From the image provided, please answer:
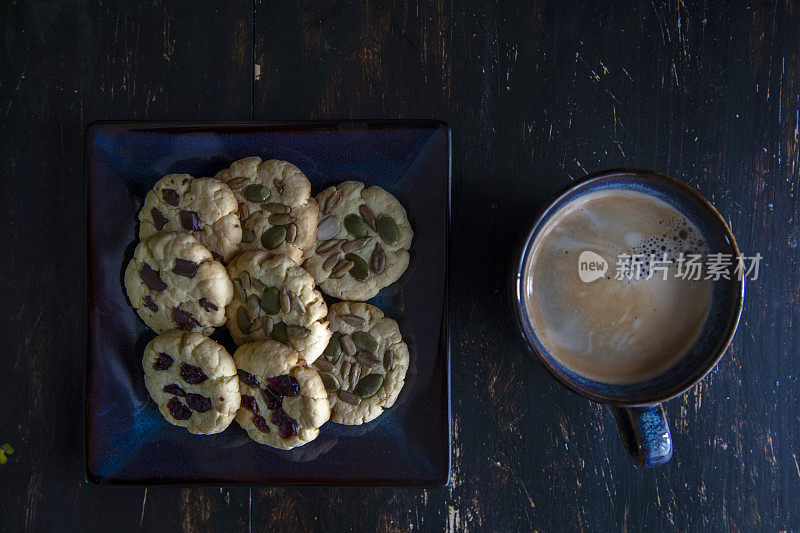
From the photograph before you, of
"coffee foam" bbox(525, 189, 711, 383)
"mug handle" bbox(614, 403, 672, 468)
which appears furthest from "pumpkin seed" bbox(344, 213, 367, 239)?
"mug handle" bbox(614, 403, 672, 468)

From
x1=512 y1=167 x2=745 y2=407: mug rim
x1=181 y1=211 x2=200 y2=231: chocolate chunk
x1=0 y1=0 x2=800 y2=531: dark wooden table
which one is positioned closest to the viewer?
x1=512 y1=167 x2=745 y2=407: mug rim

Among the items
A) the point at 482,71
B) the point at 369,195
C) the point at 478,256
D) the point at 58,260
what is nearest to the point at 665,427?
the point at 478,256

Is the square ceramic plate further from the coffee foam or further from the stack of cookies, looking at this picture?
the coffee foam

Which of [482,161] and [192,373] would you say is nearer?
[192,373]

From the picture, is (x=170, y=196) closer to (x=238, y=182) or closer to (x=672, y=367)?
(x=238, y=182)

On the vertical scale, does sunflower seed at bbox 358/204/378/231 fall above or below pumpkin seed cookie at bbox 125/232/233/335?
above

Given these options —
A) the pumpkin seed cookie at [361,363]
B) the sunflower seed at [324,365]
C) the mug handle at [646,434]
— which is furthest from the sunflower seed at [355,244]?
the mug handle at [646,434]

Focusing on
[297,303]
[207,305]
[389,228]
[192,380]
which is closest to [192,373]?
[192,380]
